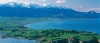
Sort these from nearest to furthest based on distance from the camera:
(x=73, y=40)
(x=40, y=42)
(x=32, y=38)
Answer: (x=73, y=40)
(x=40, y=42)
(x=32, y=38)

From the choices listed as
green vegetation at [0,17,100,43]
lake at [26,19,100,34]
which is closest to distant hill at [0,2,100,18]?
lake at [26,19,100,34]

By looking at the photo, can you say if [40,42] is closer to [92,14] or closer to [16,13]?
[16,13]

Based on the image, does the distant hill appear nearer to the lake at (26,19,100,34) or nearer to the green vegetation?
the lake at (26,19,100,34)

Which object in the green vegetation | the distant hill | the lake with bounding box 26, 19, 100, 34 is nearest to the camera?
the green vegetation

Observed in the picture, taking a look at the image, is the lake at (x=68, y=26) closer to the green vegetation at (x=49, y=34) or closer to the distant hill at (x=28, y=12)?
the green vegetation at (x=49, y=34)

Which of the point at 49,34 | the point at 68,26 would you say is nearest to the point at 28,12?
the point at 68,26

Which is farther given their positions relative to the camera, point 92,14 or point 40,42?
point 92,14

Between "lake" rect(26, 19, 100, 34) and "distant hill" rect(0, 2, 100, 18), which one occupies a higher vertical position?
"distant hill" rect(0, 2, 100, 18)

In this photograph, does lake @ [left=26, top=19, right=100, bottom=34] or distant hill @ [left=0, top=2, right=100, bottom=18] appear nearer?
lake @ [left=26, top=19, right=100, bottom=34]

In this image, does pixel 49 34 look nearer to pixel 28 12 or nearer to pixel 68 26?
pixel 68 26

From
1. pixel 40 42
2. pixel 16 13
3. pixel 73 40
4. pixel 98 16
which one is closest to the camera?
pixel 73 40

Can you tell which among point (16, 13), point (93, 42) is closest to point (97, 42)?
point (93, 42)
